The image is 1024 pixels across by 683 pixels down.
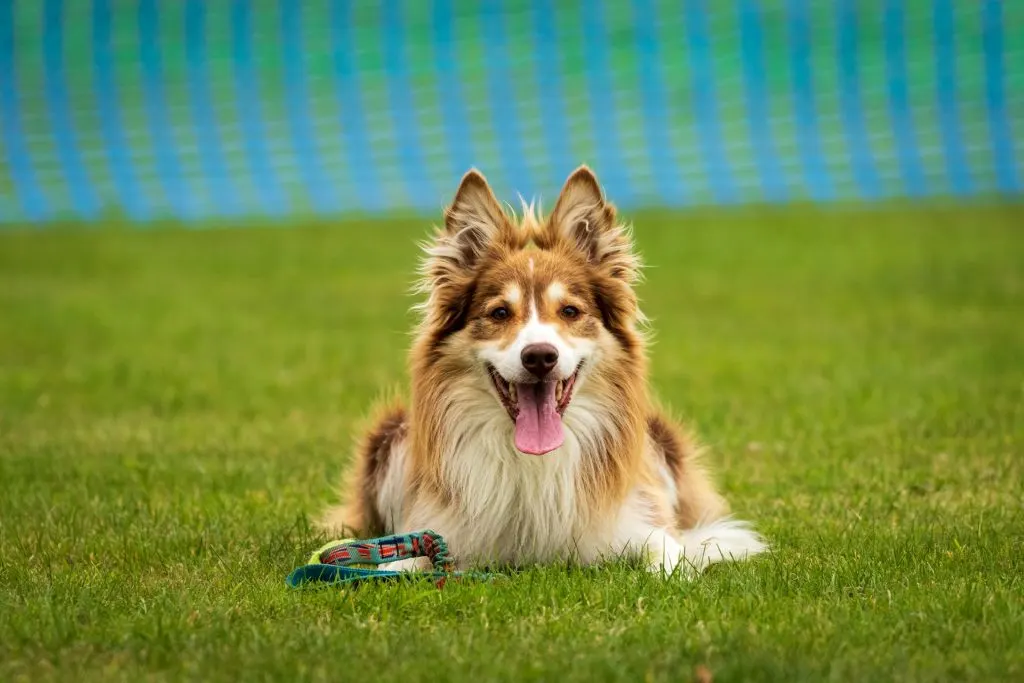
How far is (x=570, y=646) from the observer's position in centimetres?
525

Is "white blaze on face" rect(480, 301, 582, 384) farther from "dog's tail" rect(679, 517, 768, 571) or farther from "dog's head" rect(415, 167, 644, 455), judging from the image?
"dog's tail" rect(679, 517, 768, 571)

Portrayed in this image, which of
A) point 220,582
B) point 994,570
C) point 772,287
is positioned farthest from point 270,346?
point 994,570

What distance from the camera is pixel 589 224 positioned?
6922 millimetres

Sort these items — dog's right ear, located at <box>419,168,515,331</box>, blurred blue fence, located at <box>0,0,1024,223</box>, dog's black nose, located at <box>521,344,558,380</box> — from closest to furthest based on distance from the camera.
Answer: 1. dog's black nose, located at <box>521,344,558,380</box>
2. dog's right ear, located at <box>419,168,515,331</box>
3. blurred blue fence, located at <box>0,0,1024,223</box>

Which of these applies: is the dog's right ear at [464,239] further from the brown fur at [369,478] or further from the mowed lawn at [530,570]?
the mowed lawn at [530,570]

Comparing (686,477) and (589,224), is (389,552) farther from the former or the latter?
(686,477)

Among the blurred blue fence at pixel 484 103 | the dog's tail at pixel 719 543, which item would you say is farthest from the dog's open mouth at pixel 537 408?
the blurred blue fence at pixel 484 103

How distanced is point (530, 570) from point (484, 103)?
18.7m

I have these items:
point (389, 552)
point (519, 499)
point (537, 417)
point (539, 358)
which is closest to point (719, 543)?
point (519, 499)

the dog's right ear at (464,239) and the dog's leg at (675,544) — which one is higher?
the dog's right ear at (464,239)

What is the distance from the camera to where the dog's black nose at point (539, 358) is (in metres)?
6.21

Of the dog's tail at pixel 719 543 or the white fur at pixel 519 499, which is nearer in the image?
the white fur at pixel 519 499

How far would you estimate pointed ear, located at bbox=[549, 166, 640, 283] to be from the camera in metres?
6.89

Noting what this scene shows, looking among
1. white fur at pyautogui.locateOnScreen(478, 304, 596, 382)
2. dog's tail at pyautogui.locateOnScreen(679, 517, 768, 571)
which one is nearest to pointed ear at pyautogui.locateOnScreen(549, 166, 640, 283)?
white fur at pyautogui.locateOnScreen(478, 304, 596, 382)
